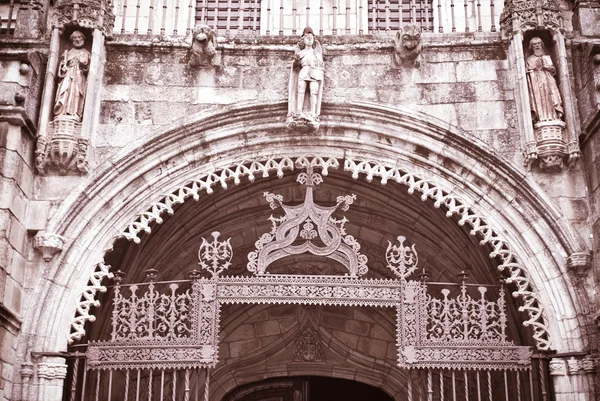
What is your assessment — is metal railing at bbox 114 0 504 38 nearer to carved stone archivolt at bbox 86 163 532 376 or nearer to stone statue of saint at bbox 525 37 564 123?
stone statue of saint at bbox 525 37 564 123

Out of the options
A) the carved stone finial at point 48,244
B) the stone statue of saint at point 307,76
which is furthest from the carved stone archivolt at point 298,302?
the stone statue of saint at point 307,76

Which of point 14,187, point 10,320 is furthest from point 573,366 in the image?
point 14,187

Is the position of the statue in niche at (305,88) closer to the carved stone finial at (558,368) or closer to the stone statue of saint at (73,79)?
the stone statue of saint at (73,79)

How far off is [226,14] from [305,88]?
2893mm

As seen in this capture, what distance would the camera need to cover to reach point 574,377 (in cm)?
727

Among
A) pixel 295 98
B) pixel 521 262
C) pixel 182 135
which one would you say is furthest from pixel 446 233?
pixel 182 135

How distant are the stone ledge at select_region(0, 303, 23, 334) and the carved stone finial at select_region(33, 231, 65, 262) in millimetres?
583

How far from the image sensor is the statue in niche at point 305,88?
797cm

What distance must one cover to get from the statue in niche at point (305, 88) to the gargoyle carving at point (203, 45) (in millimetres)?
744

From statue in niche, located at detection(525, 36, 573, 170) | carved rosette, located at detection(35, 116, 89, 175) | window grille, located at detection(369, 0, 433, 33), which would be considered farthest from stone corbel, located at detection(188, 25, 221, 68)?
statue in niche, located at detection(525, 36, 573, 170)

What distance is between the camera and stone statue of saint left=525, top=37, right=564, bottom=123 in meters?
7.87

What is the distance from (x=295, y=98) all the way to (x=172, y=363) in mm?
2506

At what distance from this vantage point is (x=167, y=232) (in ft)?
30.4

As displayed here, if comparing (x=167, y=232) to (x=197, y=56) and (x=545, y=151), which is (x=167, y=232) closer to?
(x=197, y=56)
